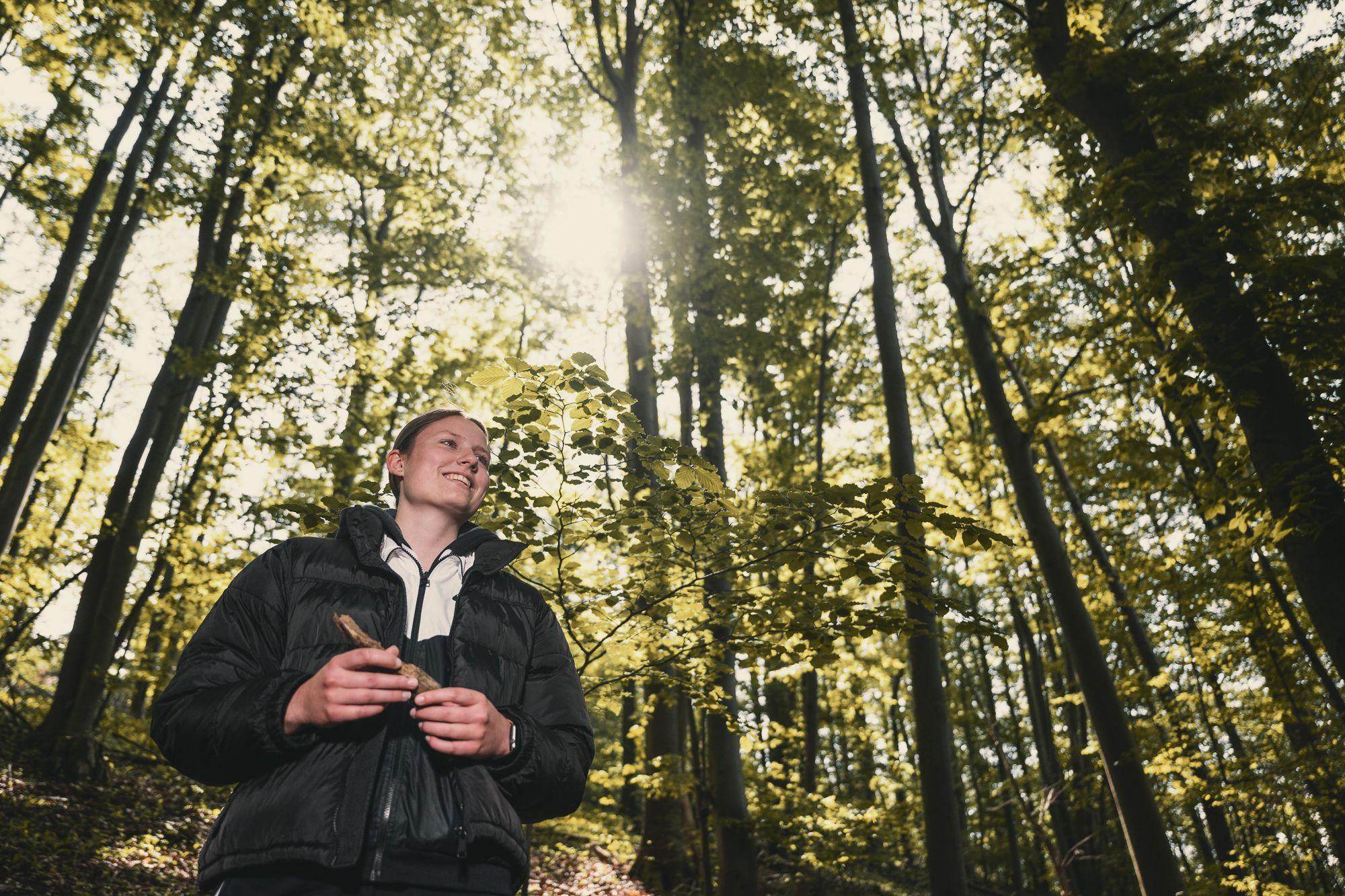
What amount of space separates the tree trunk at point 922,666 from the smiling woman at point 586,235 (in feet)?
9.60

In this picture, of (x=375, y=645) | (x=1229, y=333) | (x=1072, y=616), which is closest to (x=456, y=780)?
(x=375, y=645)

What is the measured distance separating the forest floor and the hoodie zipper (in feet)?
20.3

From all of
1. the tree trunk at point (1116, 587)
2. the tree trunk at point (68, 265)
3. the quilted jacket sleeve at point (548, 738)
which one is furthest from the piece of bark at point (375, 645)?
the tree trunk at point (1116, 587)

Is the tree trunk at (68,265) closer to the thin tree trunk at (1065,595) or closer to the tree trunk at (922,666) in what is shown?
the tree trunk at (922,666)

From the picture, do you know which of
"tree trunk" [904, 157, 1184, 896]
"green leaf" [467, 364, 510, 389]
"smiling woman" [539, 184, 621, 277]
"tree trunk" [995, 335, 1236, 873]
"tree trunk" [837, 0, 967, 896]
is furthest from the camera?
"tree trunk" [995, 335, 1236, 873]

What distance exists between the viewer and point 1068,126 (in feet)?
22.7

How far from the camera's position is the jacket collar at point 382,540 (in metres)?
1.77

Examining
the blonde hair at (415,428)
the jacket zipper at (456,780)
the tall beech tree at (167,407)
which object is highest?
the tall beech tree at (167,407)

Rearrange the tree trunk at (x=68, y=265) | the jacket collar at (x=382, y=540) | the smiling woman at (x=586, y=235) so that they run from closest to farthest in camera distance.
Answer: the jacket collar at (x=382, y=540) → the tree trunk at (x=68, y=265) → the smiling woman at (x=586, y=235)

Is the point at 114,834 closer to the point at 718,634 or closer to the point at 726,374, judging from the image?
the point at 718,634

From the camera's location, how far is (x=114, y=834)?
7273 millimetres

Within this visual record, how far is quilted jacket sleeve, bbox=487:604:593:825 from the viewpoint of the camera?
5.26 ft

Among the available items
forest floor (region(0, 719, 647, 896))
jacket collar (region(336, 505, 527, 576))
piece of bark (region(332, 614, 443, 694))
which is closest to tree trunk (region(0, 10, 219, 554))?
forest floor (region(0, 719, 647, 896))

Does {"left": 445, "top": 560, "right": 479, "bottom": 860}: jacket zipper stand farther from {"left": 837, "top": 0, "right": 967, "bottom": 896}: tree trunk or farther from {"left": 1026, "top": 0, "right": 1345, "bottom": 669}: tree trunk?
{"left": 1026, "top": 0, "right": 1345, "bottom": 669}: tree trunk
